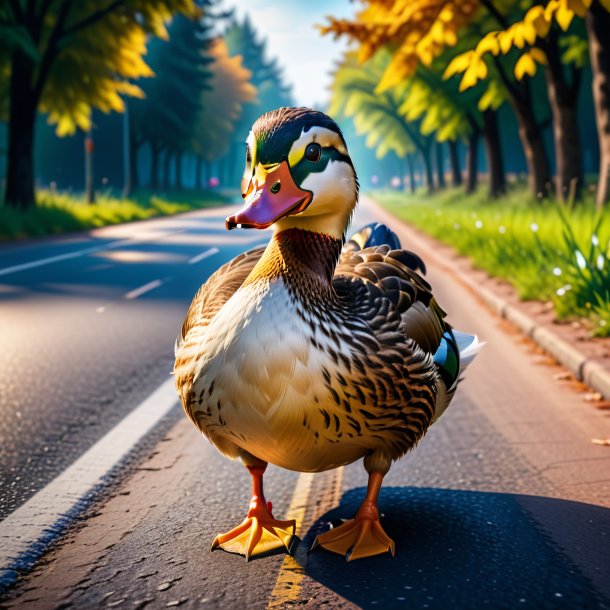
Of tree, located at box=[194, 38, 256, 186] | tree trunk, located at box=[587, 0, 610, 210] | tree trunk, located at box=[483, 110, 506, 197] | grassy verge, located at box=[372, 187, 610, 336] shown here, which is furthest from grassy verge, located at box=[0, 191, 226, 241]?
tree, located at box=[194, 38, 256, 186]

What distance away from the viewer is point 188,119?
52.3 metres

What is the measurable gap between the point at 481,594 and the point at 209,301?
4.65ft

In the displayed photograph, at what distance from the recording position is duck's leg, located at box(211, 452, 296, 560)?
3.30 metres

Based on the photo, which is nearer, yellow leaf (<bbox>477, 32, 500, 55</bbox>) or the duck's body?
the duck's body

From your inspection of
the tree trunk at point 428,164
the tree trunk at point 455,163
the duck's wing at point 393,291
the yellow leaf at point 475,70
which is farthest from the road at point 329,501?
the tree trunk at point 428,164

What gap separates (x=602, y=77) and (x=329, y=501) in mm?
10971

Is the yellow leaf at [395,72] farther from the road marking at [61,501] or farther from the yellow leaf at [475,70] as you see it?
the road marking at [61,501]

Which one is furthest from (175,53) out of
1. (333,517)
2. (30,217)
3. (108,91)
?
(333,517)

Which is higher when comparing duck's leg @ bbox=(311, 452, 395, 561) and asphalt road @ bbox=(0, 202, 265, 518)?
duck's leg @ bbox=(311, 452, 395, 561)

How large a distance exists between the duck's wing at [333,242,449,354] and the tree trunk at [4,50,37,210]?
2202 cm

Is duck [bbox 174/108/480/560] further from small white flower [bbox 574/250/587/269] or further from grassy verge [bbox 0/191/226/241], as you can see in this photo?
grassy verge [bbox 0/191/226/241]

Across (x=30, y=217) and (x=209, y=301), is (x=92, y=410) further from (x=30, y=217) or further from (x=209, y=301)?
(x=30, y=217)

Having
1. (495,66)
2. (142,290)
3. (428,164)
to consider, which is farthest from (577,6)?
(428,164)

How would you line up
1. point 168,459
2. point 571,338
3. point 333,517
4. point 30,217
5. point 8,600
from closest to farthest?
point 8,600
point 333,517
point 168,459
point 571,338
point 30,217
